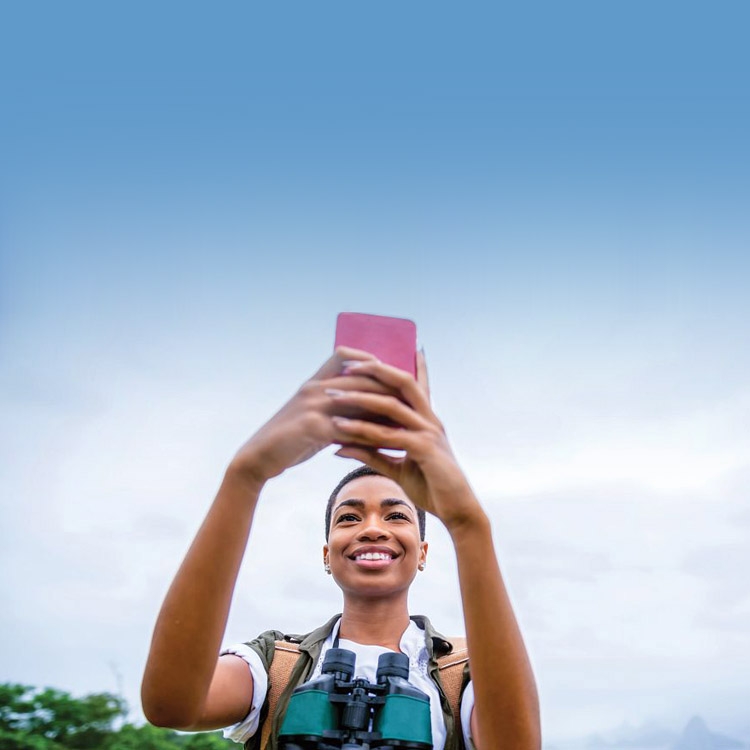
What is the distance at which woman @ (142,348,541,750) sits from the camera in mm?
2637

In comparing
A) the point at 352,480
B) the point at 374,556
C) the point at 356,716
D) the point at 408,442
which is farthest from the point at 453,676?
the point at 408,442

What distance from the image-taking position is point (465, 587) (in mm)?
2703

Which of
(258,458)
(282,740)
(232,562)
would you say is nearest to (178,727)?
(282,740)

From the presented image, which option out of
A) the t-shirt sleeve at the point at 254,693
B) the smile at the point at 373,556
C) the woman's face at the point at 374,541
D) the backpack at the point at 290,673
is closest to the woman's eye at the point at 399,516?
the woman's face at the point at 374,541

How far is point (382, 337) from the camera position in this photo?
2.88 m

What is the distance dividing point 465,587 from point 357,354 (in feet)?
2.88

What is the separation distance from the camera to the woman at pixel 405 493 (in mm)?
2637

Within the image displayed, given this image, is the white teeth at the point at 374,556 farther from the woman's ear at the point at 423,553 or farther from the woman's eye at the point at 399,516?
the woman's ear at the point at 423,553

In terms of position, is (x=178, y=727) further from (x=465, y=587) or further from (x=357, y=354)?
(x=357, y=354)

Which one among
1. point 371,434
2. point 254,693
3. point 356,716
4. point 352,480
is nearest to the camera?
point 371,434

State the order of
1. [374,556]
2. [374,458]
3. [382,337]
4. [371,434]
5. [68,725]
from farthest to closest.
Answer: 1. [68,725]
2. [374,556]
3. [382,337]
4. [374,458]
5. [371,434]

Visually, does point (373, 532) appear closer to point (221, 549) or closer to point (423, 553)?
point (423, 553)

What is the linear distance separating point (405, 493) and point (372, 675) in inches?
53.2

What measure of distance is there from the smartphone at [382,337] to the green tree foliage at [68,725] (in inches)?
620
